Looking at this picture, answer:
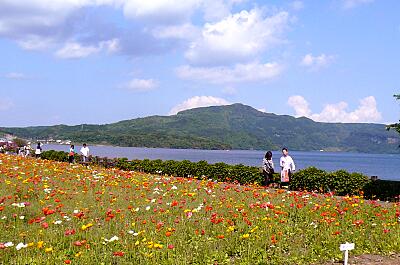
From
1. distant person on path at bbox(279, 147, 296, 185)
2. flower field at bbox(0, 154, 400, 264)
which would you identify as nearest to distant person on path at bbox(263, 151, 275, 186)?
distant person on path at bbox(279, 147, 296, 185)

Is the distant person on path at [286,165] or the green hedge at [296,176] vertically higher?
the distant person on path at [286,165]

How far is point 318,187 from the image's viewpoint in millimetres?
23312

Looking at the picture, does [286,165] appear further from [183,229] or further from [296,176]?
[183,229]

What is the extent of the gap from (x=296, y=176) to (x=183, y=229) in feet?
50.7

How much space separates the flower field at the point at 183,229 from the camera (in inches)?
315

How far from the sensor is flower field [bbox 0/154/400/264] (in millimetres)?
8008

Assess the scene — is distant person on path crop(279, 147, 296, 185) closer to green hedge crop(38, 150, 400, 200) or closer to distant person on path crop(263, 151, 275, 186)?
distant person on path crop(263, 151, 275, 186)

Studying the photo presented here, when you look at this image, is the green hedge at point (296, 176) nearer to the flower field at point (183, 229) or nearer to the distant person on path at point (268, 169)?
the distant person on path at point (268, 169)

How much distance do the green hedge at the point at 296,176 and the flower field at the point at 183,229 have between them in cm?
691

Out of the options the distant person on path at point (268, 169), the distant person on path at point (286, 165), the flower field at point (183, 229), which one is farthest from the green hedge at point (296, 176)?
the flower field at point (183, 229)

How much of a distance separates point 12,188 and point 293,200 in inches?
A: 353

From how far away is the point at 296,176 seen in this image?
950 inches

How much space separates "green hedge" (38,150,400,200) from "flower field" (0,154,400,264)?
6.91 m

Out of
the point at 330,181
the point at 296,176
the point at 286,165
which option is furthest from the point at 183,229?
the point at 296,176
